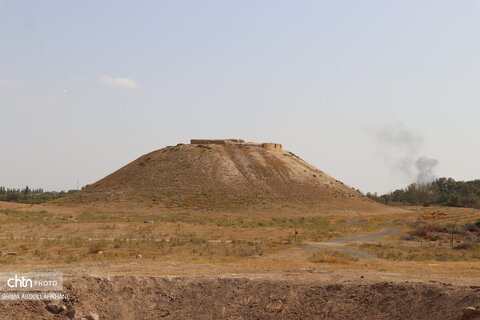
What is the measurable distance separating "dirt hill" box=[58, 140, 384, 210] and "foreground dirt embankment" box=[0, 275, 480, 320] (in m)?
48.9

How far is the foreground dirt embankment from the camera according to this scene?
11.4 metres

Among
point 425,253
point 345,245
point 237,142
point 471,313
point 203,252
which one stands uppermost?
point 237,142

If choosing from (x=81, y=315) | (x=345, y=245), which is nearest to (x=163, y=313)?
(x=81, y=315)

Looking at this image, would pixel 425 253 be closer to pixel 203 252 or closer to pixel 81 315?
pixel 203 252

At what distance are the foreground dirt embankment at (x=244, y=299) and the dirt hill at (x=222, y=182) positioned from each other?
160 feet

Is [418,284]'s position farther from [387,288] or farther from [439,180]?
[439,180]

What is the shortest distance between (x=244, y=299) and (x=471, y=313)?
4.99 meters

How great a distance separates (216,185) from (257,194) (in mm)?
5596

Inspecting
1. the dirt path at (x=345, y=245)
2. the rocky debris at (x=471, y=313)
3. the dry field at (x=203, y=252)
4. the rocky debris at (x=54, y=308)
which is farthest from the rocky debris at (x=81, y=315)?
the dirt path at (x=345, y=245)

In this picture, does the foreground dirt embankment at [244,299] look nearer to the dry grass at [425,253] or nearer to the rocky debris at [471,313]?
the rocky debris at [471,313]

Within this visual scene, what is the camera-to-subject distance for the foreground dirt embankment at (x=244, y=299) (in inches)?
449

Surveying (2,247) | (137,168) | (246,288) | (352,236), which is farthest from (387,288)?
(137,168)

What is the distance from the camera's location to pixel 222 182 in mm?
71312

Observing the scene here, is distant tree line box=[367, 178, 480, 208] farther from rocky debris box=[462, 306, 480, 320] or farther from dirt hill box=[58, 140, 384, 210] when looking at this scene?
rocky debris box=[462, 306, 480, 320]
